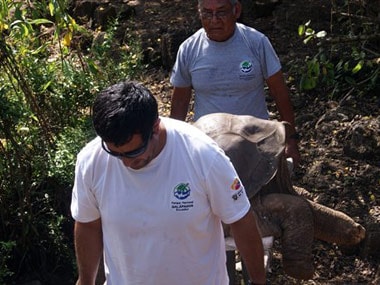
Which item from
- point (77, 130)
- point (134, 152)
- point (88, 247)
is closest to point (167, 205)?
point (134, 152)

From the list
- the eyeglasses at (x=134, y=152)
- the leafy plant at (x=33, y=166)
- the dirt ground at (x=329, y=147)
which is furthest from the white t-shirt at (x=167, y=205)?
the dirt ground at (x=329, y=147)

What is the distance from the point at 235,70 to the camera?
4.27 meters

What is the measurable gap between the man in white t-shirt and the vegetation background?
1.84 meters

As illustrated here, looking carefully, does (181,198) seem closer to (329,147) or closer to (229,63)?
(229,63)

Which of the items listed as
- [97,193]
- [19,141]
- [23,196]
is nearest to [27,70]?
[19,141]

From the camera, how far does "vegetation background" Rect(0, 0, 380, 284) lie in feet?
16.4

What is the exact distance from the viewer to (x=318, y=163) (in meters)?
5.81

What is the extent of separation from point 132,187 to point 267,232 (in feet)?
3.68

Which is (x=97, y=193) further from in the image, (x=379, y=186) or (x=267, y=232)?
(x=379, y=186)

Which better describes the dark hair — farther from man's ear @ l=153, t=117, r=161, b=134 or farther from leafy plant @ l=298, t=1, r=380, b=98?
leafy plant @ l=298, t=1, r=380, b=98

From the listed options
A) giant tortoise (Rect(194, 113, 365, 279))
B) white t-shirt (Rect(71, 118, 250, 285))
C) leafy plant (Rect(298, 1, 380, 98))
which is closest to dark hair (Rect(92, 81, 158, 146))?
white t-shirt (Rect(71, 118, 250, 285))

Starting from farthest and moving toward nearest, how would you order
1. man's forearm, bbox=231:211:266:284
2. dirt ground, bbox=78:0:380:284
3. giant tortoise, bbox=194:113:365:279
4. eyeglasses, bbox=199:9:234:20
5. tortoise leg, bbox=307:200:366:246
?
dirt ground, bbox=78:0:380:284, eyeglasses, bbox=199:9:234:20, tortoise leg, bbox=307:200:366:246, giant tortoise, bbox=194:113:365:279, man's forearm, bbox=231:211:266:284

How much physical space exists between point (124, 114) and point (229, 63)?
5.95 feet

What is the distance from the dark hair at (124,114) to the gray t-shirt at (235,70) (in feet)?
5.66
